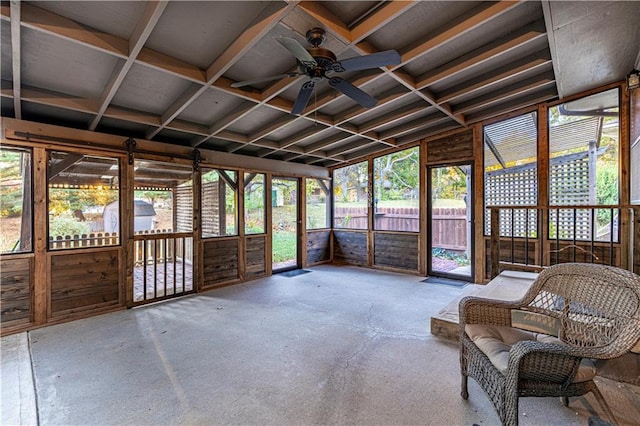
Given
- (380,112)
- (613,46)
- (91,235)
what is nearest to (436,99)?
(380,112)

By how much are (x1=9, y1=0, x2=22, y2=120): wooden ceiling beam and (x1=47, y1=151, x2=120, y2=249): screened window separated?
0.78 meters

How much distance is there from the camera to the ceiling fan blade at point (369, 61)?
2.21 meters

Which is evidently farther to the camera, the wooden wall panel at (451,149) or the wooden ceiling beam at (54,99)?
the wooden wall panel at (451,149)

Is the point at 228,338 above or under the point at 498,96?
under

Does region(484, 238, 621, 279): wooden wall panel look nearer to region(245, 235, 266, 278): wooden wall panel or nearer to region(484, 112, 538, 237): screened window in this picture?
region(484, 112, 538, 237): screened window

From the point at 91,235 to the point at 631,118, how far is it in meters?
7.34

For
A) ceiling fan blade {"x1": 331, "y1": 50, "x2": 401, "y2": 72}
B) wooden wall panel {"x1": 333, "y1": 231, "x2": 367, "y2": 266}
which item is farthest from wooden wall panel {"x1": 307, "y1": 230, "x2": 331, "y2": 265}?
ceiling fan blade {"x1": 331, "y1": 50, "x2": 401, "y2": 72}

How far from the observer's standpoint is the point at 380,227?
6680mm

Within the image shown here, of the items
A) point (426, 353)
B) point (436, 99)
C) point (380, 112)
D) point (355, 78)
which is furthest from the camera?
point (380, 112)

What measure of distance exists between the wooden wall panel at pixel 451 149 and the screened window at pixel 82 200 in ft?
17.9

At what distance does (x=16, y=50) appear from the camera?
2.39 meters

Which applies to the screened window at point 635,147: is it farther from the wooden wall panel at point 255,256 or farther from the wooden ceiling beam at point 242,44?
the wooden wall panel at point 255,256

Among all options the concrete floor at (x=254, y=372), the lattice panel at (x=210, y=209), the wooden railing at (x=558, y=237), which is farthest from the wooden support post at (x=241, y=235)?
the wooden railing at (x=558, y=237)

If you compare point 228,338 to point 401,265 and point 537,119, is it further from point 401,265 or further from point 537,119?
point 537,119
